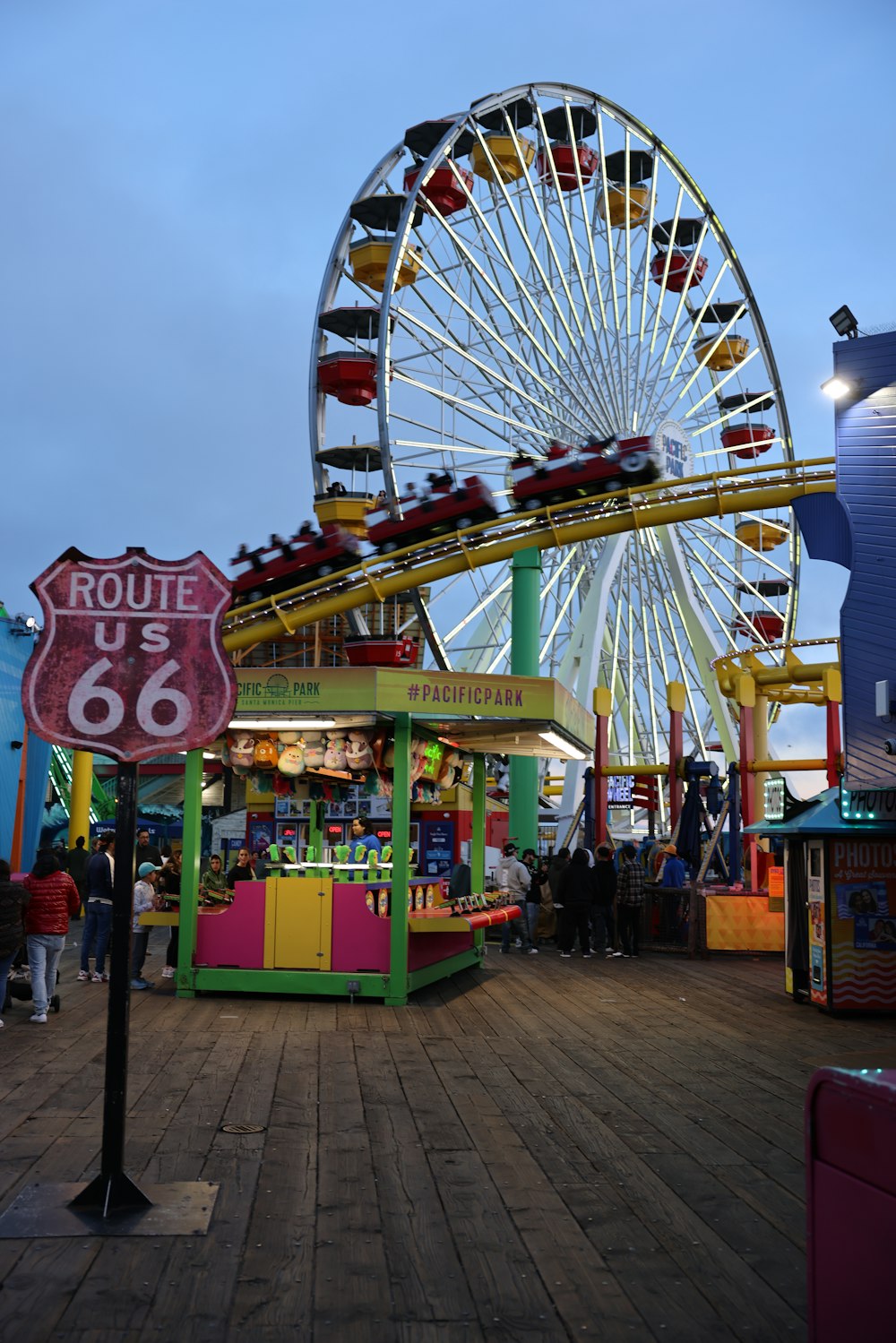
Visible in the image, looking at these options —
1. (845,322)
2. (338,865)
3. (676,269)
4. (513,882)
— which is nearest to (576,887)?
(513,882)

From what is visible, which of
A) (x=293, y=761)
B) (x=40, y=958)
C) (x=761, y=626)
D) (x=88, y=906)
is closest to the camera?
(x=40, y=958)

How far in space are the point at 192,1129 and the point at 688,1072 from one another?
3272 millimetres

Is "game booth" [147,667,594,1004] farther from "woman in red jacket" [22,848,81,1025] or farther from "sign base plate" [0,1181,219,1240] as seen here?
"sign base plate" [0,1181,219,1240]

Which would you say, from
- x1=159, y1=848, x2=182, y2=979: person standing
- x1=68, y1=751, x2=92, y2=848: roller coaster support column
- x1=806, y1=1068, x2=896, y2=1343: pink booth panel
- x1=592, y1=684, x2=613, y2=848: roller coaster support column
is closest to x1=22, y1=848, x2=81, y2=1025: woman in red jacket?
x1=159, y1=848, x2=182, y2=979: person standing

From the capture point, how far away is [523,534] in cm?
2461

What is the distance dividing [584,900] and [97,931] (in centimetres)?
597

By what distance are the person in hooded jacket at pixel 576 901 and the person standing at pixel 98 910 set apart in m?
5.61

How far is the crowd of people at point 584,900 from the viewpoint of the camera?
651 inches

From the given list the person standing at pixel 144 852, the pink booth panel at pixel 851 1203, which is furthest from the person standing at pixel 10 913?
the pink booth panel at pixel 851 1203

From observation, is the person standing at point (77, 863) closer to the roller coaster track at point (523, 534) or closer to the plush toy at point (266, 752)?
the roller coaster track at point (523, 534)

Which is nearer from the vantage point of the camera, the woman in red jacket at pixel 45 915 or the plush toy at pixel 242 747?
the woman in red jacket at pixel 45 915

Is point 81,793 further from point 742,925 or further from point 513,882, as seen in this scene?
point 742,925

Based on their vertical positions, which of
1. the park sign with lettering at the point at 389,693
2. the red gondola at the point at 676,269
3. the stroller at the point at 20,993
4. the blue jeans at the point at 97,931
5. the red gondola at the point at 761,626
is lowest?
the stroller at the point at 20,993

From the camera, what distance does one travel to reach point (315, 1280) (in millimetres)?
4289
